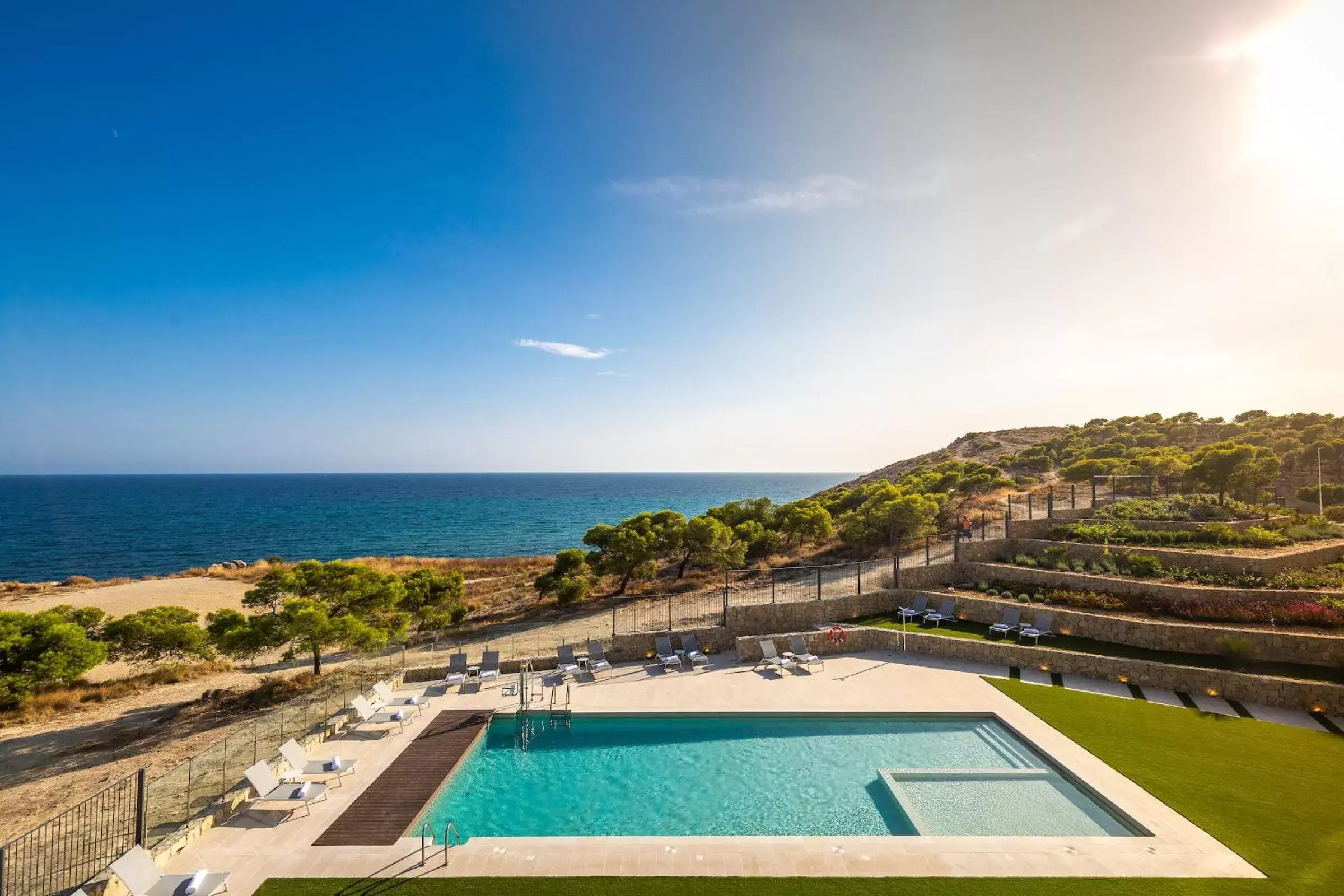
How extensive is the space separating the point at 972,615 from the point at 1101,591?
3.75m

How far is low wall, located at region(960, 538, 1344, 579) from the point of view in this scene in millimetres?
16891

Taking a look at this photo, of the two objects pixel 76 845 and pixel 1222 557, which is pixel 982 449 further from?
pixel 76 845

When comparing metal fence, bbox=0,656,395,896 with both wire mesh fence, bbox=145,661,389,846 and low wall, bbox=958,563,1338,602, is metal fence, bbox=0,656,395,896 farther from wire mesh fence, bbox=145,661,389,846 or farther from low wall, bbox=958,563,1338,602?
low wall, bbox=958,563,1338,602

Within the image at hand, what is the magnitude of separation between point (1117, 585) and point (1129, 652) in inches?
126

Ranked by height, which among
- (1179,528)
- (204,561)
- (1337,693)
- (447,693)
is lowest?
(204,561)

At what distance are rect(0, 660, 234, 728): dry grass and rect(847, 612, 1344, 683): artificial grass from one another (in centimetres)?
2346

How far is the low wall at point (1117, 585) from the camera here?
15.5 meters

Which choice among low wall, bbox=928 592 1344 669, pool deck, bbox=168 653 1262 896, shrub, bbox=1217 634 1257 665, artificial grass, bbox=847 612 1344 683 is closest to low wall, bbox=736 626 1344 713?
artificial grass, bbox=847 612 1344 683

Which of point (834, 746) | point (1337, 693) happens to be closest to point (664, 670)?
point (834, 746)

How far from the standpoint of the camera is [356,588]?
62.6ft

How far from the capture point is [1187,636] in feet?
48.4

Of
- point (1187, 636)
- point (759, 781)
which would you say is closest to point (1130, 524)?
point (1187, 636)

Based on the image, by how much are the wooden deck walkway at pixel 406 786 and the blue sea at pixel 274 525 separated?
48.2 m

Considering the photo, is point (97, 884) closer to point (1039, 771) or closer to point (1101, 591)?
point (1039, 771)
